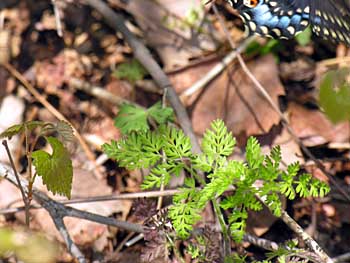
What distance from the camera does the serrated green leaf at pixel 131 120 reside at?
319cm

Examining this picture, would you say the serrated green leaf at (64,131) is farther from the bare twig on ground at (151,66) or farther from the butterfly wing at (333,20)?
the butterfly wing at (333,20)

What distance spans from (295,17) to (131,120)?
3.58 feet

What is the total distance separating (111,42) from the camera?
13.9 feet

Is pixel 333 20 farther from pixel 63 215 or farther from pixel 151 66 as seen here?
pixel 63 215

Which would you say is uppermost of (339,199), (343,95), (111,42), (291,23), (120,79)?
(111,42)

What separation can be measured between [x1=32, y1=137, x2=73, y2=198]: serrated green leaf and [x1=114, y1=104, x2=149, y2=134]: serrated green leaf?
0.76 meters

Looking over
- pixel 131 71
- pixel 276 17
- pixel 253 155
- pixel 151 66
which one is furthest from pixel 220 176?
pixel 131 71

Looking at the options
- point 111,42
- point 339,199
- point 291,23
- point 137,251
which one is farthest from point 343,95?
point 111,42

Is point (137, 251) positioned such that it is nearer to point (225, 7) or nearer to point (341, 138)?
point (341, 138)

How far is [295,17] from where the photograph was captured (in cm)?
328

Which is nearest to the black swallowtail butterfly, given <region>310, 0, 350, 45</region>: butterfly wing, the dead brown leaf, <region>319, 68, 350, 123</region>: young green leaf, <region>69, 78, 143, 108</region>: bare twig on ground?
<region>310, 0, 350, 45</region>: butterfly wing

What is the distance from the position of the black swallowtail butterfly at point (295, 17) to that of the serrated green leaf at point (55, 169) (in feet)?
4.08

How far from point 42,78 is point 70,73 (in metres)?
0.20

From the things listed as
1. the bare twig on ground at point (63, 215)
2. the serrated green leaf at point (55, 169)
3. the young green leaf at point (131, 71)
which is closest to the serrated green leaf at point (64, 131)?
the serrated green leaf at point (55, 169)
